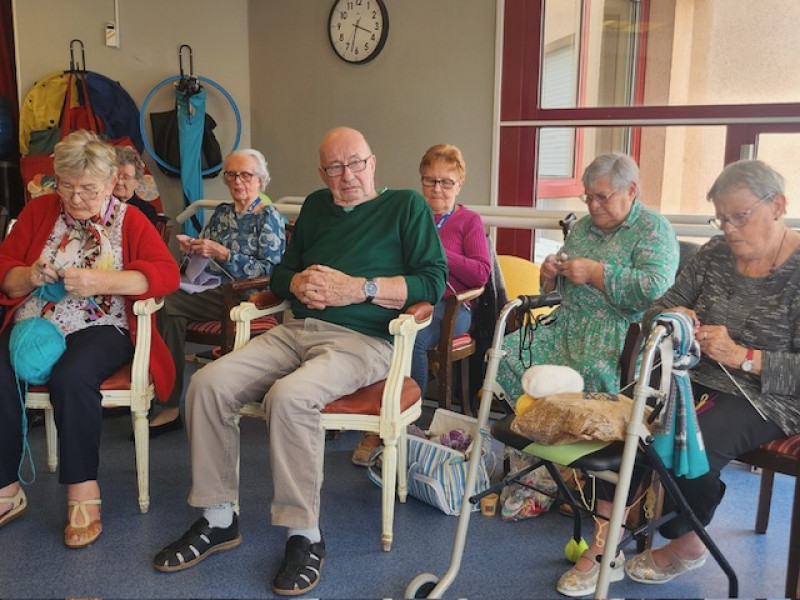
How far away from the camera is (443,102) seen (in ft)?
14.9

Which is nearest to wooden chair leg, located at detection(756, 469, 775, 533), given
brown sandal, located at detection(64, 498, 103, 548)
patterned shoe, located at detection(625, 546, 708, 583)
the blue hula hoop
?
patterned shoe, located at detection(625, 546, 708, 583)

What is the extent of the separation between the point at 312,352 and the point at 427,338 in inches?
25.7

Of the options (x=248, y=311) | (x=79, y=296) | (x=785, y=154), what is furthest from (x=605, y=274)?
(x=785, y=154)

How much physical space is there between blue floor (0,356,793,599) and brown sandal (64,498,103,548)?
Result: 0.09 feet

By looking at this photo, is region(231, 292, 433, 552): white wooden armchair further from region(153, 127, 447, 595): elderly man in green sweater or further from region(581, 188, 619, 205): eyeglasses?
region(581, 188, 619, 205): eyeglasses

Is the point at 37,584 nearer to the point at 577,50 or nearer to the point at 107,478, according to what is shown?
A: the point at 107,478

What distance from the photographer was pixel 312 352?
7.54ft

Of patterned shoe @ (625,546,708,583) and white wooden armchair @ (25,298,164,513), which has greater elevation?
white wooden armchair @ (25,298,164,513)

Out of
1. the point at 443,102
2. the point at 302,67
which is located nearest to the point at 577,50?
the point at 443,102

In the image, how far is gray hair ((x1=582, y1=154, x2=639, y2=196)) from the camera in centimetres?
231

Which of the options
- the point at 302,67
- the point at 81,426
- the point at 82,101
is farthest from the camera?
the point at 302,67

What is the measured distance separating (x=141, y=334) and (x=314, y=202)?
69 centimetres

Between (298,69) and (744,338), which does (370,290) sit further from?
(298,69)

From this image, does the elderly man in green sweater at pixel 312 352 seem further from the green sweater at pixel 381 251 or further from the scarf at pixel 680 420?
the scarf at pixel 680 420
